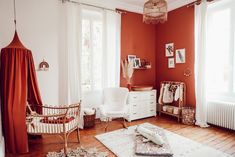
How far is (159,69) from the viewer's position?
513 cm

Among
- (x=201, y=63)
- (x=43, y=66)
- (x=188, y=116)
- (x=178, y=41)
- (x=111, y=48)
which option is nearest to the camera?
(x=43, y=66)

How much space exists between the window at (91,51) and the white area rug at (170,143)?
1369mm

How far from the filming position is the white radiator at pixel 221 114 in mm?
3410

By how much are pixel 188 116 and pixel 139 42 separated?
2363 millimetres

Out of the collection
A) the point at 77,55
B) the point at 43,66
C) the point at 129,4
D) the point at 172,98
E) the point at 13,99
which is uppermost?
the point at 129,4

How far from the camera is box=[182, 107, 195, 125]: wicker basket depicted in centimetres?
395

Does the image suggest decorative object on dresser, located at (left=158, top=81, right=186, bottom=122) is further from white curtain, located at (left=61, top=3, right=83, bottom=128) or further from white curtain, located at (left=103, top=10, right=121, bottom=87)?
white curtain, located at (left=61, top=3, right=83, bottom=128)

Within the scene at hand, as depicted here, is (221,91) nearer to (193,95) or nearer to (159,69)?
(193,95)

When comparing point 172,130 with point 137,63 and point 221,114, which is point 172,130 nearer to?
point 221,114

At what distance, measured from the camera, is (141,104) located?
14.3 feet

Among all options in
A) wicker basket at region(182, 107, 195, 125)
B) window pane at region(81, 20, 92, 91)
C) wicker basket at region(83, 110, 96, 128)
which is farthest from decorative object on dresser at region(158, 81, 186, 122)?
window pane at region(81, 20, 92, 91)

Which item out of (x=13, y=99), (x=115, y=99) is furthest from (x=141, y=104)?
(x=13, y=99)

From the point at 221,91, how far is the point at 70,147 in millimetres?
3332

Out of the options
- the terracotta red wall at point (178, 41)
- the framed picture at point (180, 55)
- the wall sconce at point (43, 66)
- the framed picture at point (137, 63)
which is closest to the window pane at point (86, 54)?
the wall sconce at point (43, 66)
